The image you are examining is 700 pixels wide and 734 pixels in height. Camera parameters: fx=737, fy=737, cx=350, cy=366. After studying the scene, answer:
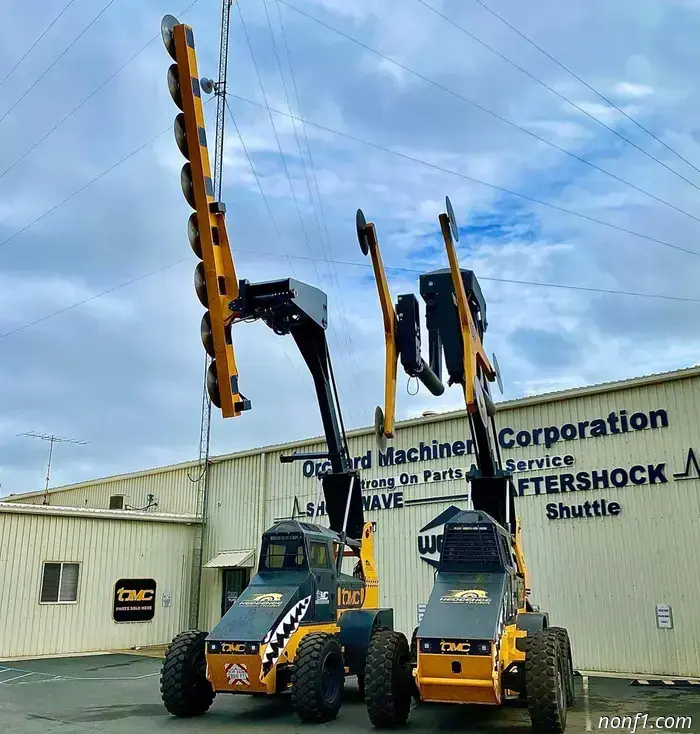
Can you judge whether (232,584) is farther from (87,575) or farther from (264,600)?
(264,600)

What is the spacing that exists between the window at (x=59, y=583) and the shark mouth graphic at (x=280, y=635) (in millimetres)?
12842

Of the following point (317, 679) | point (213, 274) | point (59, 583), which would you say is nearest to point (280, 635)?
point (317, 679)

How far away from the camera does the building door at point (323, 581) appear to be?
12.3m

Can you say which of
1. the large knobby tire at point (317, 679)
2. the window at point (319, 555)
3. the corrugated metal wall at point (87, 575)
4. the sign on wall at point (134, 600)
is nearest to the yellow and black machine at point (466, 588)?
the large knobby tire at point (317, 679)

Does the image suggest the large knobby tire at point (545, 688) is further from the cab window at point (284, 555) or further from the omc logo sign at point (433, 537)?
the omc logo sign at point (433, 537)

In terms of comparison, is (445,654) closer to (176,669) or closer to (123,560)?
(176,669)

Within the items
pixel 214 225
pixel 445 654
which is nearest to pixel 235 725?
pixel 445 654

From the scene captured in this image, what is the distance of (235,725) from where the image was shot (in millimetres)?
10828

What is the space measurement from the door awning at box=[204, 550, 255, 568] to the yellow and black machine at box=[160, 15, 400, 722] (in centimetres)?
979

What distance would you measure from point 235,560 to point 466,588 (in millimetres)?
14393

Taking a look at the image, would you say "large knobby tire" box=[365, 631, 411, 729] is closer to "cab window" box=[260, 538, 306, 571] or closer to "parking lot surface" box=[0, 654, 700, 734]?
"parking lot surface" box=[0, 654, 700, 734]

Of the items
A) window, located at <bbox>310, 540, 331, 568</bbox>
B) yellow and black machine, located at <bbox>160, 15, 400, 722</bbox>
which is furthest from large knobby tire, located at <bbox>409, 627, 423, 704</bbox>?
window, located at <bbox>310, 540, 331, 568</bbox>

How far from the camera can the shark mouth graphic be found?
1091 cm

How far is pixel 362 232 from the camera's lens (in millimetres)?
14023
